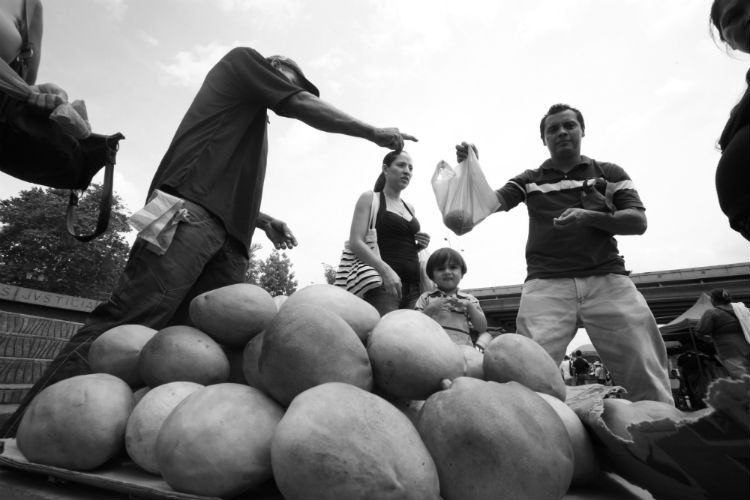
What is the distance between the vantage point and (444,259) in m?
3.91

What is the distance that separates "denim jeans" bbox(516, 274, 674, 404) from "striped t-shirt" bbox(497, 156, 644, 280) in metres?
0.10

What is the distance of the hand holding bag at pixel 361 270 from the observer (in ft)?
11.0

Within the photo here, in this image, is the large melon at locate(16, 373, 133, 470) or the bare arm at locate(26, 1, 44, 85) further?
the bare arm at locate(26, 1, 44, 85)

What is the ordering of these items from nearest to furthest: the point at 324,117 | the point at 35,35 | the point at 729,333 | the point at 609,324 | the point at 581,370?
1. the point at 324,117
2. the point at 35,35
3. the point at 609,324
4. the point at 729,333
5. the point at 581,370

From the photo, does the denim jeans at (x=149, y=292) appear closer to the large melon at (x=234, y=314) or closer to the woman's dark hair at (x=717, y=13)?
the large melon at (x=234, y=314)

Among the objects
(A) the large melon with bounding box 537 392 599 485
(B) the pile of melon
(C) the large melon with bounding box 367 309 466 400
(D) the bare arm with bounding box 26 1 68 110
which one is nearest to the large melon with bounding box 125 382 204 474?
(B) the pile of melon

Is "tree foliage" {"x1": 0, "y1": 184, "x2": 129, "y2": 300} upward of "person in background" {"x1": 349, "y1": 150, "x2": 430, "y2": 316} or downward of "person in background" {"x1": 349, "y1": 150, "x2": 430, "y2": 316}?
upward

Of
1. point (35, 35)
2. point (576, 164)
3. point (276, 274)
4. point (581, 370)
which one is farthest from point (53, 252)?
point (576, 164)

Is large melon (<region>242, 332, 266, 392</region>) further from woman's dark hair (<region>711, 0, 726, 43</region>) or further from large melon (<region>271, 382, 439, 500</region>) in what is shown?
woman's dark hair (<region>711, 0, 726, 43</region>)

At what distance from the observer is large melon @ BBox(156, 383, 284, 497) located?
92 centimetres

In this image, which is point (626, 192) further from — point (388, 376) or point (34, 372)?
point (34, 372)

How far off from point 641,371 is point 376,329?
224 centimetres

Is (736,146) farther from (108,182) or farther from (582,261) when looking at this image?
(108,182)

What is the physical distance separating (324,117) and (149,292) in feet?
3.62
